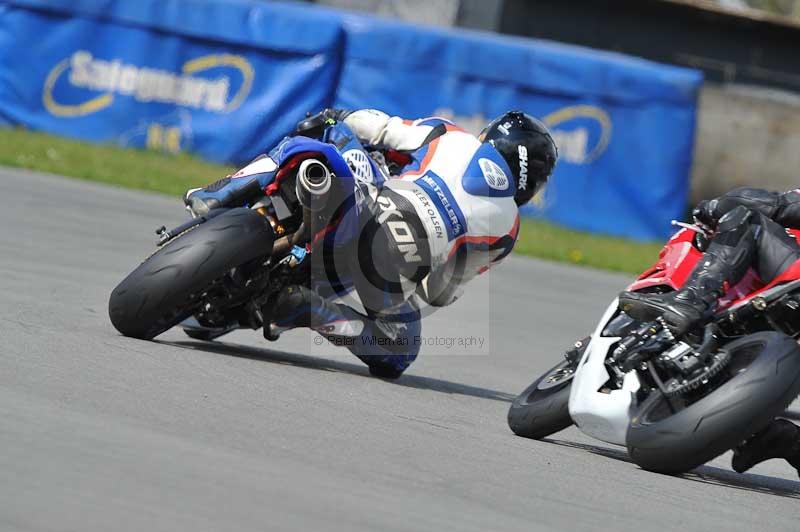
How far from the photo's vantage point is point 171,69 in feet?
53.9

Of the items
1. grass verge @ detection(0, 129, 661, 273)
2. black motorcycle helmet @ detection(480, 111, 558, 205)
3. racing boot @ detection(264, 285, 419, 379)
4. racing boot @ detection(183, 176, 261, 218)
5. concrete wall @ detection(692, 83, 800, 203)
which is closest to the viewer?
racing boot @ detection(183, 176, 261, 218)

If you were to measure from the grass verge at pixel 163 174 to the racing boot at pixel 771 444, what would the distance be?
8.98 meters

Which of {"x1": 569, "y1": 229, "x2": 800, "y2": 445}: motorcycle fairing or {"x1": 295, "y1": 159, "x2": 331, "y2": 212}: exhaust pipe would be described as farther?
{"x1": 295, "y1": 159, "x2": 331, "y2": 212}: exhaust pipe

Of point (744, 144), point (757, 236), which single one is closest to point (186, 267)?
point (757, 236)

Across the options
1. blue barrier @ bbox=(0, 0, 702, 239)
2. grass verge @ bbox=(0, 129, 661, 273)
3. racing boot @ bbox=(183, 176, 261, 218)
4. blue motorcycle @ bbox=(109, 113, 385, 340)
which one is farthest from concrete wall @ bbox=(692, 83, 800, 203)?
racing boot @ bbox=(183, 176, 261, 218)

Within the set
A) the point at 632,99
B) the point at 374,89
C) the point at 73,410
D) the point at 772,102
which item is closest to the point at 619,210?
the point at 632,99

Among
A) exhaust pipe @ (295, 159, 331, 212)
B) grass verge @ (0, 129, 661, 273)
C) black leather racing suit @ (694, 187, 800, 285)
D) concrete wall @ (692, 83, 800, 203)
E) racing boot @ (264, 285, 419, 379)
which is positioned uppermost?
black leather racing suit @ (694, 187, 800, 285)

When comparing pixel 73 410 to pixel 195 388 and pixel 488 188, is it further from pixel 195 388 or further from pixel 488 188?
pixel 488 188

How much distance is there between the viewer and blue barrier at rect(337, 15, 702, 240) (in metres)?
16.1

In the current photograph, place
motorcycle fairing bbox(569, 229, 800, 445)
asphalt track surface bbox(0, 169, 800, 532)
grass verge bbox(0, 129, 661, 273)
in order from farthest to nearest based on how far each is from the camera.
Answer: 1. grass verge bbox(0, 129, 661, 273)
2. motorcycle fairing bbox(569, 229, 800, 445)
3. asphalt track surface bbox(0, 169, 800, 532)

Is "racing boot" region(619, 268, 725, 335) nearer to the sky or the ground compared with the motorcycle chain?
nearer to the sky

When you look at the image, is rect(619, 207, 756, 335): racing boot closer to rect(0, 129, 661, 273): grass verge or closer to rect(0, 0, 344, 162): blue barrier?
rect(0, 129, 661, 273): grass verge

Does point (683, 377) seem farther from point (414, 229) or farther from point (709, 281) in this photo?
point (414, 229)

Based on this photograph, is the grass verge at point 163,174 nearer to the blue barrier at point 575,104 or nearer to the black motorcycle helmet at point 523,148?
the blue barrier at point 575,104
